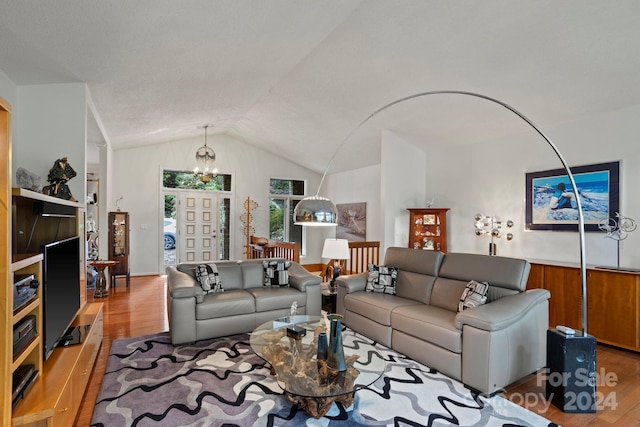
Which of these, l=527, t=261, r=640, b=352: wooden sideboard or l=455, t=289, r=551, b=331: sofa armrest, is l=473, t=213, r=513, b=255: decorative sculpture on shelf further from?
l=455, t=289, r=551, b=331: sofa armrest

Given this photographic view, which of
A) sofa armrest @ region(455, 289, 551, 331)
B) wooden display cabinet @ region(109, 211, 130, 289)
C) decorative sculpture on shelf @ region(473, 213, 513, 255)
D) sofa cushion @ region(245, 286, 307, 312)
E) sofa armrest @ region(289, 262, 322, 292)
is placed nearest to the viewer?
sofa armrest @ region(455, 289, 551, 331)

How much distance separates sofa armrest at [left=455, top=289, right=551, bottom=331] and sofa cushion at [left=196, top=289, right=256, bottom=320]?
7.21ft

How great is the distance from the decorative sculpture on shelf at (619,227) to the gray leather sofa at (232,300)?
11.4ft

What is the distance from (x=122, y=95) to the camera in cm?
397

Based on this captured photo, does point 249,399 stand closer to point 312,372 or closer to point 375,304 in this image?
point 312,372

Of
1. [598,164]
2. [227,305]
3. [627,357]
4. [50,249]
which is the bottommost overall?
[627,357]

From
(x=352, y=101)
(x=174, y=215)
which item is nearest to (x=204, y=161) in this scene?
(x=174, y=215)

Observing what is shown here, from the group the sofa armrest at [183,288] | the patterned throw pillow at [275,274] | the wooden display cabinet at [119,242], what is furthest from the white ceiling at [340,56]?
the patterned throw pillow at [275,274]

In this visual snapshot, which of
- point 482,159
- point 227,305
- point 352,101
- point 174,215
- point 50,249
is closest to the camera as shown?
point 50,249

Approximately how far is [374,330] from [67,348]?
104 inches

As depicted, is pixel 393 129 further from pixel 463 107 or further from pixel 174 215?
pixel 174 215

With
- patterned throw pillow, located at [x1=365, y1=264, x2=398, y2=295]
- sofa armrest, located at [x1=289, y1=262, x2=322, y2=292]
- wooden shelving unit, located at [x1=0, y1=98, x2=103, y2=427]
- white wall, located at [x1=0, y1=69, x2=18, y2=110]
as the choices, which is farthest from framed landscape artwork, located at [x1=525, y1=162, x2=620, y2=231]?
white wall, located at [x1=0, y1=69, x2=18, y2=110]

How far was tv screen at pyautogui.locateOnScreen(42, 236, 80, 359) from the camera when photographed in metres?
2.00

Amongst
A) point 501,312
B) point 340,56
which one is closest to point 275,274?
point 501,312
